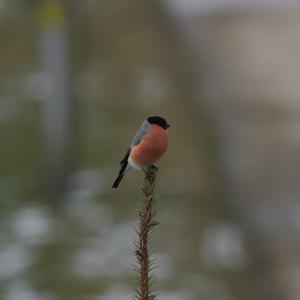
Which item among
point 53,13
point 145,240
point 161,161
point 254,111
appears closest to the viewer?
point 145,240

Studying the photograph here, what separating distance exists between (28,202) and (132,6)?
1299 cm

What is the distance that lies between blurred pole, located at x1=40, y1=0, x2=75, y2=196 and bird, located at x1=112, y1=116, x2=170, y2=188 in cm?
1156

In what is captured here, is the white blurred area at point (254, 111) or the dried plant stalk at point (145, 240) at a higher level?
the white blurred area at point (254, 111)

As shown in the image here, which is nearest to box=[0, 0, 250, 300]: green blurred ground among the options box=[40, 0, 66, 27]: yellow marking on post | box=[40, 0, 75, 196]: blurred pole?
Result: box=[40, 0, 75, 196]: blurred pole

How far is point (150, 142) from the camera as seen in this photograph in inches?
119

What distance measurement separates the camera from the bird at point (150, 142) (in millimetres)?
2994

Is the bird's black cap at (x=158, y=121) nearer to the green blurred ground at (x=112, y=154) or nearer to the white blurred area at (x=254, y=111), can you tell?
the white blurred area at (x=254, y=111)

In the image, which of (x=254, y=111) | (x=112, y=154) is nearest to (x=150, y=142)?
(x=112, y=154)

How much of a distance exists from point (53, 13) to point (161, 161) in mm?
3636

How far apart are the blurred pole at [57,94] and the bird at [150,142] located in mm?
11559

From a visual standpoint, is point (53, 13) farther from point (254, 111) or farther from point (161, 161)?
point (254, 111)

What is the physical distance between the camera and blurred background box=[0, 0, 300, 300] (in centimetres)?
1227

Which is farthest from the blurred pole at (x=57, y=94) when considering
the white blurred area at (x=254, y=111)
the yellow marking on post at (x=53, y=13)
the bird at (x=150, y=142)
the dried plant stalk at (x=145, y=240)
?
the dried plant stalk at (x=145, y=240)

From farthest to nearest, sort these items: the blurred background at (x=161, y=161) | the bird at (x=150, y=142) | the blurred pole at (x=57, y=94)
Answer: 1. the blurred pole at (x=57, y=94)
2. the blurred background at (x=161, y=161)
3. the bird at (x=150, y=142)
